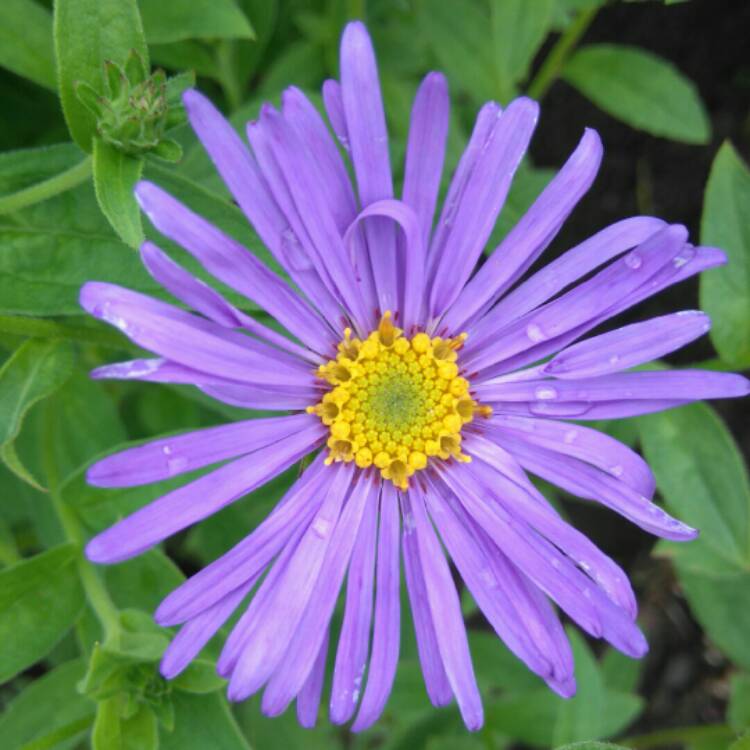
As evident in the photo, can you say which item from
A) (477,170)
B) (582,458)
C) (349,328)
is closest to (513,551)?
(582,458)

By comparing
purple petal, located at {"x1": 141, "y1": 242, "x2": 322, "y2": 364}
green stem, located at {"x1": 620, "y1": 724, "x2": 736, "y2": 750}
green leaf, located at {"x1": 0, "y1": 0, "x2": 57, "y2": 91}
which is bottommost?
green stem, located at {"x1": 620, "y1": 724, "x2": 736, "y2": 750}

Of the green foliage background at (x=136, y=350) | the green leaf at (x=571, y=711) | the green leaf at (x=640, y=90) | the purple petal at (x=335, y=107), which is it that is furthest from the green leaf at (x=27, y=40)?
the green leaf at (x=571, y=711)

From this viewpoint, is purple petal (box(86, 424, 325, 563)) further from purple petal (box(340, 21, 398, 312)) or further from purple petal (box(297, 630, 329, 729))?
purple petal (box(340, 21, 398, 312))

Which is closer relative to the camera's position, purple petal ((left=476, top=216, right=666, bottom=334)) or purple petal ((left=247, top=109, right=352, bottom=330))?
purple petal ((left=247, top=109, right=352, bottom=330))

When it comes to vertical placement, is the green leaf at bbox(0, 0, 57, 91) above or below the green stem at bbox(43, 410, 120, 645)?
above

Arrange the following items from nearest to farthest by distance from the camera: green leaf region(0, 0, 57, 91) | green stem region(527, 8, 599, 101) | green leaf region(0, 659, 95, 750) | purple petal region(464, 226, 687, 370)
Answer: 1. purple petal region(464, 226, 687, 370)
2. green leaf region(0, 0, 57, 91)
3. green leaf region(0, 659, 95, 750)
4. green stem region(527, 8, 599, 101)

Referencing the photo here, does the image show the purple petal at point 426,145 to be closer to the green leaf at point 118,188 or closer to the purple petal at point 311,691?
the green leaf at point 118,188

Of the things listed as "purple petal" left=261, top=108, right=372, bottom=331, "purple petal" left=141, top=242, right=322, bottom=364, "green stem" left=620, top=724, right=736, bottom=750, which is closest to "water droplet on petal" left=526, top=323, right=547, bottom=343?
"purple petal" left=261, top=108, right=372, bottom=331
